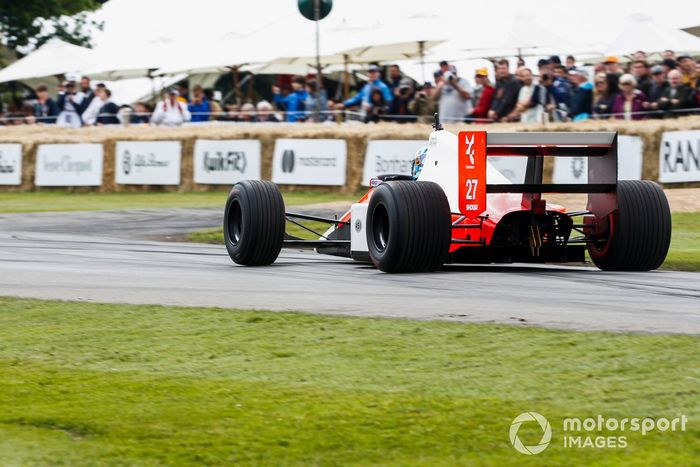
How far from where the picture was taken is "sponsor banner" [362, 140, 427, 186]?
2030 cm

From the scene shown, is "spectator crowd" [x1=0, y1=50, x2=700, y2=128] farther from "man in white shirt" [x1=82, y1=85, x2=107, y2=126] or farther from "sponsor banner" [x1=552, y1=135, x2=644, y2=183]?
"man in white shirt" [x1=82, y1=85, x2=107, y2=126]

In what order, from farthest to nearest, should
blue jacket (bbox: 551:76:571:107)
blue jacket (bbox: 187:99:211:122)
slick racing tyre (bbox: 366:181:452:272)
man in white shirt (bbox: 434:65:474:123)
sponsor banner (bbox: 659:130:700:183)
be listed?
blue jacket (bbox: 187:99:211:122) → man in white shirt (bbox: 434:65:474:123) → blue jacket (bbox: 551:76:571:107) → sponsor banner (bbox: 659:130:700:183) → slick racing tyre (bbox: 366:181:452:272)

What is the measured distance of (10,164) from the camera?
24953mm

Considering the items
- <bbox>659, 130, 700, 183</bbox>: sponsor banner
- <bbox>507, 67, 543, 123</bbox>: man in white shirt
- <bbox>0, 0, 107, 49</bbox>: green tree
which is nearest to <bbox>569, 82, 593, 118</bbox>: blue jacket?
<bbox>507, 67, 543, 123</bbox>: man in white shirt

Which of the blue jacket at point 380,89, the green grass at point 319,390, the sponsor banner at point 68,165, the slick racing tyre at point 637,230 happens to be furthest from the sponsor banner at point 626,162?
the green grass at point 319,390

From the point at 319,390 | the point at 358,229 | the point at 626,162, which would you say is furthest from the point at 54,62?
the point at 319,390

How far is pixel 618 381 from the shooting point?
543 centimetres

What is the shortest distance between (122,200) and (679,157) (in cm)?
928

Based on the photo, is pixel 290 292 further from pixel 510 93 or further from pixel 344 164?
pixel 344 164

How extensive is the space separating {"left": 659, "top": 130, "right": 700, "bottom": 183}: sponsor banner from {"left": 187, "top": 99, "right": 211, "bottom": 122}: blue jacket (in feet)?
32.1

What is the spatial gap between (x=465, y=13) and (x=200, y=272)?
16.4 m

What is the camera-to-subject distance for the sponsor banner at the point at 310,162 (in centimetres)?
2147

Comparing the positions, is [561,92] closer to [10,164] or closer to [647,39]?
[647,39]

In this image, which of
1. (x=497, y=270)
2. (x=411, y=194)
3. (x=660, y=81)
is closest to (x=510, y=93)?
(x=660, y=81)
